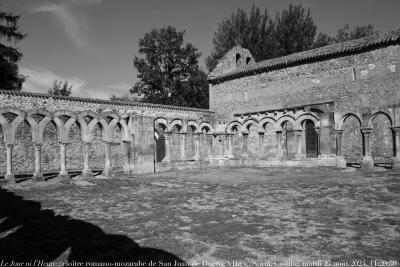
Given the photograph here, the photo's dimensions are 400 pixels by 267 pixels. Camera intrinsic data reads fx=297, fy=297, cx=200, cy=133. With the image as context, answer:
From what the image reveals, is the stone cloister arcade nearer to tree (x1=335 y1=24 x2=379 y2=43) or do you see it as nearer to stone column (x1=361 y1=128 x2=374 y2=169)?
stone column (x1=361 y1=128 x2=374 y2=169)

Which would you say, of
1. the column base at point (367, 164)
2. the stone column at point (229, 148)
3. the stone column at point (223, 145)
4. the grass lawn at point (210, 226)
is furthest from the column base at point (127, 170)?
the column base at point (367, 164)

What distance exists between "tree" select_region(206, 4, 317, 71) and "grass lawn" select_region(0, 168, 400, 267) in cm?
2962

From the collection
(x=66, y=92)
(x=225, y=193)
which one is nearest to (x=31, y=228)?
(x=225, y=193)

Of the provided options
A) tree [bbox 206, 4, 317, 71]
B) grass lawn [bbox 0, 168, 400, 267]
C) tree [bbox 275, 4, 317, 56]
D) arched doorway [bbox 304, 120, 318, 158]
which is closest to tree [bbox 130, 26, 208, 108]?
tree [bbox 206, 4, 317, 71]

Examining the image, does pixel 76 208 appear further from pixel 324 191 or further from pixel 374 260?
pixel 324 191

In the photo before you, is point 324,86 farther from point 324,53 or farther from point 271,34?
point 271,34

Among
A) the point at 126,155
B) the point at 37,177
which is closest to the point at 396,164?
the point at 126,155

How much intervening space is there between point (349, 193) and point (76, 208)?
254 inches

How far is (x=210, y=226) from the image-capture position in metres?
4.82

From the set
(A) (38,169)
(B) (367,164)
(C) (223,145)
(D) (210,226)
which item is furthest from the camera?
(C) (223,145)

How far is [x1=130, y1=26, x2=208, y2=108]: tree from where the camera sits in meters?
36.5

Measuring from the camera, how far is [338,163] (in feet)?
48.9

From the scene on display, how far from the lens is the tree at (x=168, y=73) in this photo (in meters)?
36.5

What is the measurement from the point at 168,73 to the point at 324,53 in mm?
21130
